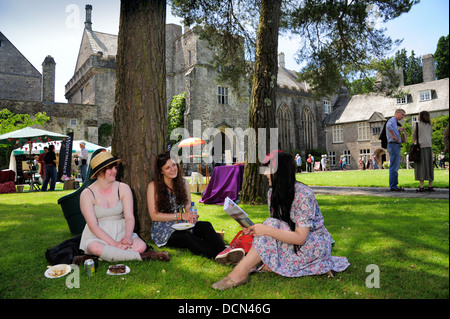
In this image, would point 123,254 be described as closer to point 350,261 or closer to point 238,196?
point 350,261

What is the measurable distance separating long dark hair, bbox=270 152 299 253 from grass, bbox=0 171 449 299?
0.56 metres

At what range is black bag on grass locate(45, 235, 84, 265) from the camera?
9.83 feet

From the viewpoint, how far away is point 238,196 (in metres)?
7.84

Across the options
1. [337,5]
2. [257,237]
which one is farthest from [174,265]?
[337,5]

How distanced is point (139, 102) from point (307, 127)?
34805mm

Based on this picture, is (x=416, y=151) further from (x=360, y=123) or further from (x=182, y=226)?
(x=360, y=123)

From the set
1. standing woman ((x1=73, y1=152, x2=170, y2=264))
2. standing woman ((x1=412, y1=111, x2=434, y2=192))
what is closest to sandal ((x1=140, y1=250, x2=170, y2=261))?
standing woman ((x1=73, y1=152, x2=170, y2=264))

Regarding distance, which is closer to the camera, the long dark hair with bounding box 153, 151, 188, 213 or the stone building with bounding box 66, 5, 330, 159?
the long dark hair with bounding box 153, 151, 188, 213

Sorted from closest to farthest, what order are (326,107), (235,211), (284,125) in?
(235,211) < (284,125) < (326,107)

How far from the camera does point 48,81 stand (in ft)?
75.4

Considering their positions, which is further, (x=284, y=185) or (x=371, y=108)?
(x=371, y=108)

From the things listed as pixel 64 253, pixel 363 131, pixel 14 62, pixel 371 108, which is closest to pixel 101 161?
pixel 64 253

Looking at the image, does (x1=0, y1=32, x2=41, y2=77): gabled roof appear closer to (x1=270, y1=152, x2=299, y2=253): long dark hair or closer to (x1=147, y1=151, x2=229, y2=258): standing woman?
(x1=147, y1=151, x2=229, y2=258): standing woman

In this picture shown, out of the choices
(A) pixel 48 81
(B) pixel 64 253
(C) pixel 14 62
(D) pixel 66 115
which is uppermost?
(C) pixel 14 62
